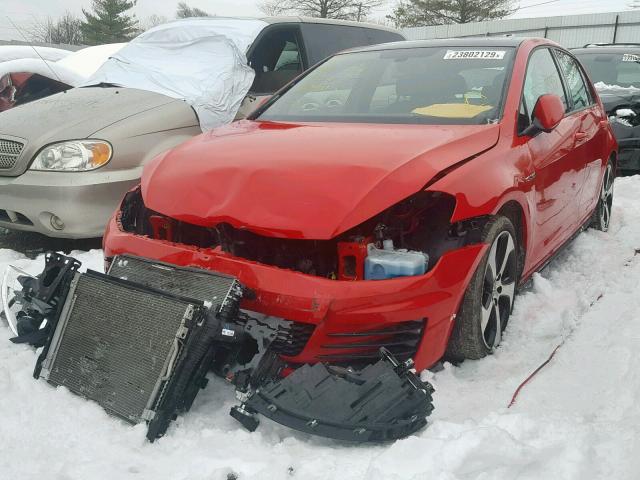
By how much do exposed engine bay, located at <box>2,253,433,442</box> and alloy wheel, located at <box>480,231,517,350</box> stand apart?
709 mm

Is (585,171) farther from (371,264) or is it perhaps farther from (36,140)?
(36,140)

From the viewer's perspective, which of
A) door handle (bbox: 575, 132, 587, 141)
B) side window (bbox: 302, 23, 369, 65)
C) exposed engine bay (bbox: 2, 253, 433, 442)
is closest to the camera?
exposed engine bay (bbox: 2, 253, 433, 442)

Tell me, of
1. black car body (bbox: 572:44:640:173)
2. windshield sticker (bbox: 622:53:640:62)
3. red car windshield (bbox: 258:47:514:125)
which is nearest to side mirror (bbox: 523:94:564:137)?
red car windshield (bbox: 258:47:514:125)

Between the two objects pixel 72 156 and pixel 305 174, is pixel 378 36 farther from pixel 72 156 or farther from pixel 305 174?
pixel 305 174

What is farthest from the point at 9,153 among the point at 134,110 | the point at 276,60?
the point at 276,60

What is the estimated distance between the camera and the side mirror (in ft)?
10.5

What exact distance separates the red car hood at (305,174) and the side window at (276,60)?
2.44 metres

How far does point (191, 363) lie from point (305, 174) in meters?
0.89

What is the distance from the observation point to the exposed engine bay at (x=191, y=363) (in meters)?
2.20

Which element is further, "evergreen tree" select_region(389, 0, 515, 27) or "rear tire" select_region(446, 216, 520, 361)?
"evergreen tree" select_region(389, 0, 515, 27)

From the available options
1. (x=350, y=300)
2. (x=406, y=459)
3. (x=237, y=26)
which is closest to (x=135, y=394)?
(x=350, y=300)

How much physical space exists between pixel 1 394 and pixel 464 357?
1.95 m

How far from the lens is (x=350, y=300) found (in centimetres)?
238

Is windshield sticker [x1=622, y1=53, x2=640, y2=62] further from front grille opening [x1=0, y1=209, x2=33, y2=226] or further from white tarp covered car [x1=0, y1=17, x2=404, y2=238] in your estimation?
front grille opening [x1=0, y1=209, x2=33, y2=226]
